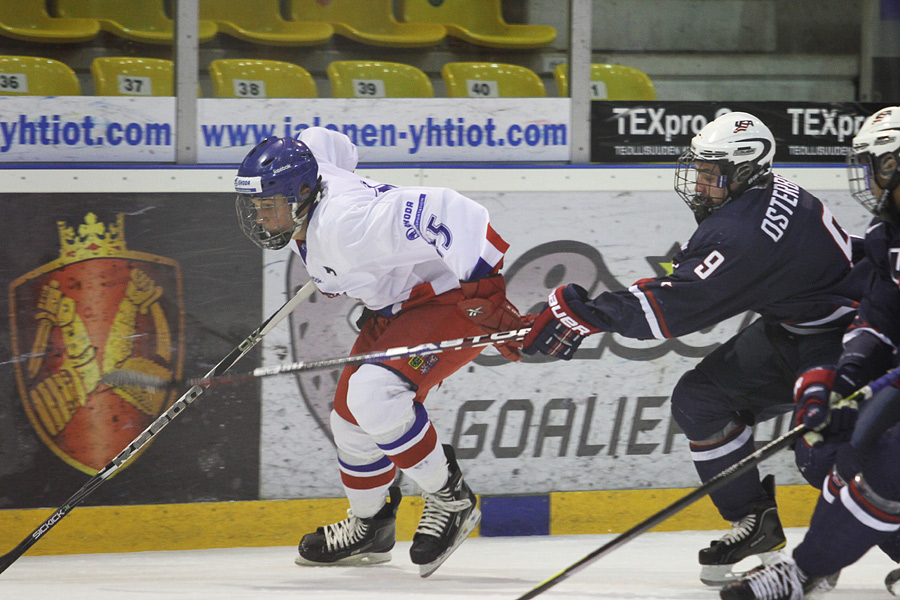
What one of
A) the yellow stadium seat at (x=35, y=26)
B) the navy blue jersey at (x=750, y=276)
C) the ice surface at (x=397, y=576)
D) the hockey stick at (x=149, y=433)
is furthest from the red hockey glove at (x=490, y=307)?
the yellow stadium seat at (x=35, y=26)

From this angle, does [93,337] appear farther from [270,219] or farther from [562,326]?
[562,326]

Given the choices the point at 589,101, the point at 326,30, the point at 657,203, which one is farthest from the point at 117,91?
the point at 657,203

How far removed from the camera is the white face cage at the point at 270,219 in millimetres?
2609

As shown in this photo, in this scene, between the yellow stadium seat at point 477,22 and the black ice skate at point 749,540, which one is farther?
the yellow stadium seat at point 477,22

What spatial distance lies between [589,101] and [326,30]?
0.95m

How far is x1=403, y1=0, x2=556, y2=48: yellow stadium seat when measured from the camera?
361 cm

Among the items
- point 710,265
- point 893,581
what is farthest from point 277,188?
Result: point 893,581

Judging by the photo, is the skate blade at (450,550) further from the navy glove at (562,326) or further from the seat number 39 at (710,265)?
the seat number 39 at (710,265)

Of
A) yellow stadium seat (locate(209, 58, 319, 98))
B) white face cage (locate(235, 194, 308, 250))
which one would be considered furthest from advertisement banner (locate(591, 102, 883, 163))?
white face cage (locate(235, 194, 308, 250))

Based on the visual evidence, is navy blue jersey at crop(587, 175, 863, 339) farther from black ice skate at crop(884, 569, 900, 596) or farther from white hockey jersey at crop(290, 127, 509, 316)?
black ice skate at crop(884, 569, 900, 596)

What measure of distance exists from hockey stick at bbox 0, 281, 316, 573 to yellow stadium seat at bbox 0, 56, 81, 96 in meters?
0.96

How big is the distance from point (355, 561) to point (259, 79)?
1.57 meters

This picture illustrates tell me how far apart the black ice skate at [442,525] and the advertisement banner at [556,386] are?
512mm

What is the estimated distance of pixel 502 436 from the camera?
3.30 meters
